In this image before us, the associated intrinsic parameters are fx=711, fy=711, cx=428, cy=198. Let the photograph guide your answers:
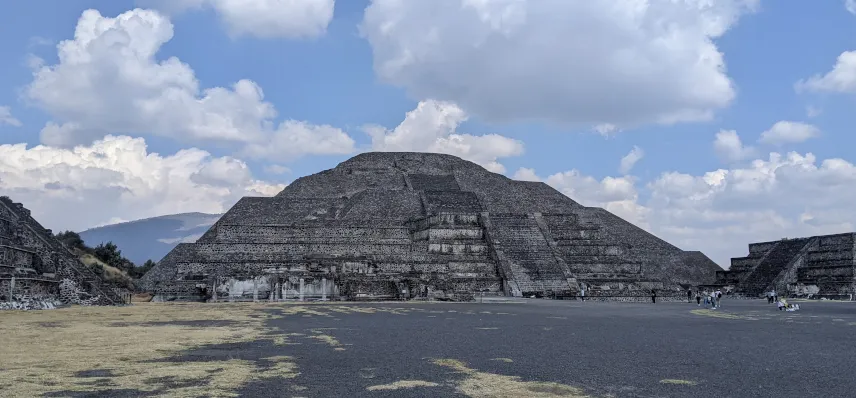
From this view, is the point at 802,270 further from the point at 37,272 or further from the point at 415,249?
the point at 37,272

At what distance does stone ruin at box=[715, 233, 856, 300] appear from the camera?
36.0 meters

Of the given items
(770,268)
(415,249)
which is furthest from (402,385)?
(770,268)

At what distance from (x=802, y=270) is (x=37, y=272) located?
122 feet

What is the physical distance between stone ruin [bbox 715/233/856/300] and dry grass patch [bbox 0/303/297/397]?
31.5m

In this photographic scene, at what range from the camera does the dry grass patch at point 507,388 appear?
266 inches

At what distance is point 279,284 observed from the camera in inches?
1200

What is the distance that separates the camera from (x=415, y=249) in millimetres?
36875

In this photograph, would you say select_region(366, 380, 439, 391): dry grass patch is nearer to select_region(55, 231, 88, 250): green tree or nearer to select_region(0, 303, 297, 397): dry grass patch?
select_region(0, 303, 297, 397): dry grass patch

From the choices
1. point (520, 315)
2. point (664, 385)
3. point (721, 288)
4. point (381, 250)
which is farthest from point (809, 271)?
point (664, 385)

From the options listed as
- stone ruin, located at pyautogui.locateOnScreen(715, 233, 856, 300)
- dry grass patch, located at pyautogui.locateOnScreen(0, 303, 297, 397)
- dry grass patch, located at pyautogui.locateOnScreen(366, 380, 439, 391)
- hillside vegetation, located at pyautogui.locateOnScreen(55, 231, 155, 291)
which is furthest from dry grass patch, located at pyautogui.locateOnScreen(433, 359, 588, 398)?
hillside vegetation, located at pyautogui.locateOnScreen(55, 231, 155, 291)

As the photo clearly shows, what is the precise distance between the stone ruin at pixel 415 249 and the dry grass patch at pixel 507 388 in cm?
2288

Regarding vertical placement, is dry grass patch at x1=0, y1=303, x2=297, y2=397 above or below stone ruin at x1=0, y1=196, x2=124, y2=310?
below

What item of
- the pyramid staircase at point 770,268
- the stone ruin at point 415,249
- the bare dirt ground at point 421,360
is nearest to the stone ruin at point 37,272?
the stone ruin at point 415,249

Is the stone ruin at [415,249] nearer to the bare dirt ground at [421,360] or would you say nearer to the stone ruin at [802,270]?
the stone ruin at [802,270]
